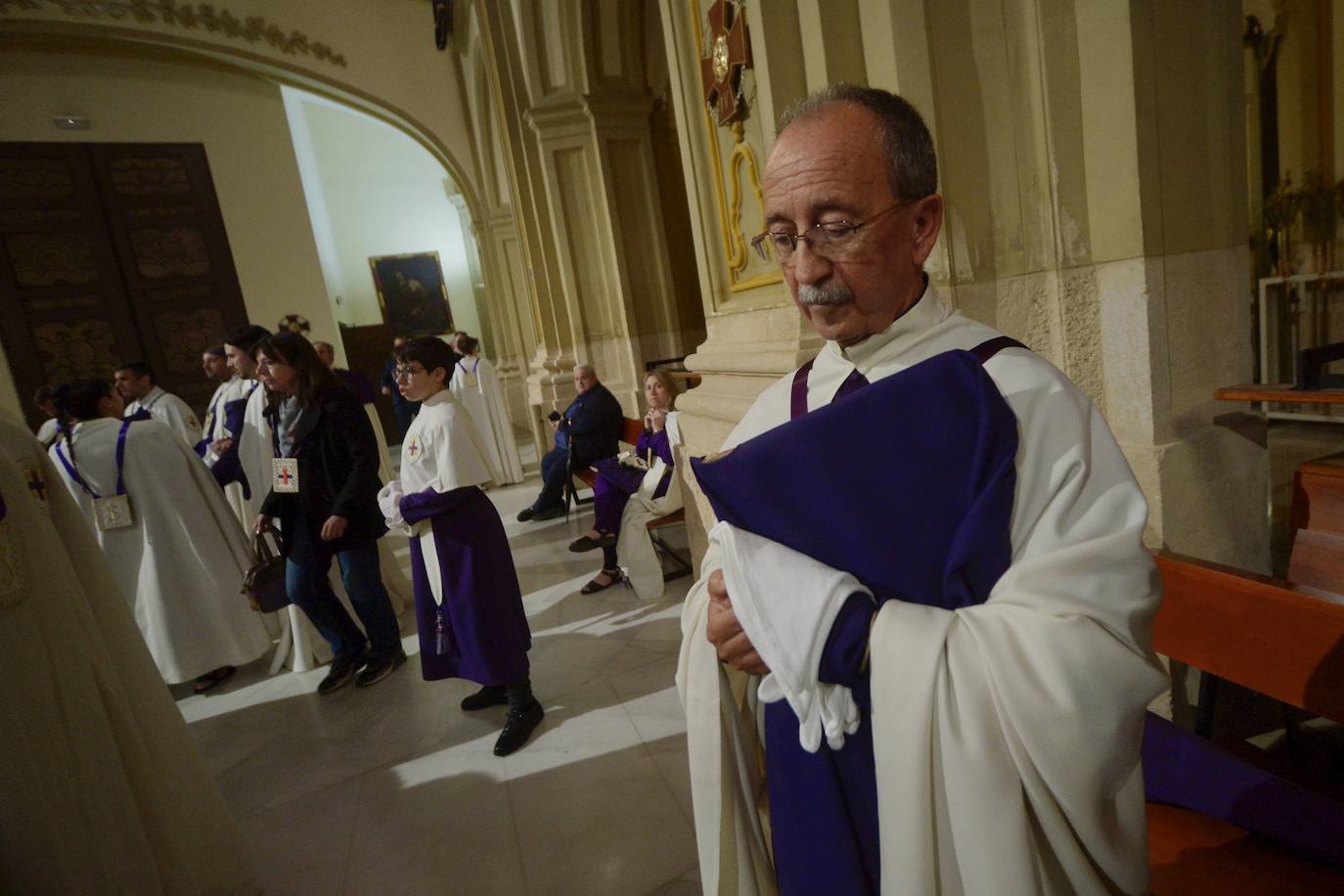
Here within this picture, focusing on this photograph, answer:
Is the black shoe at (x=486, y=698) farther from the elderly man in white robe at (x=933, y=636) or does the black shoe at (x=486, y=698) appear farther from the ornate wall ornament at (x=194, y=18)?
the ornate wall ornament at (x=194, y=18)

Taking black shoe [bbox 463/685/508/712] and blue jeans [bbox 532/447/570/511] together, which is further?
blue jeans [bbox 532/447/570/511]

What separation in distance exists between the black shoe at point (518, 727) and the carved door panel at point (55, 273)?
30.2ft

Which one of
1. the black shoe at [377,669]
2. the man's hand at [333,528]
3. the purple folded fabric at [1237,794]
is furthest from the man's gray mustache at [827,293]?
the black shoe at [377,669]

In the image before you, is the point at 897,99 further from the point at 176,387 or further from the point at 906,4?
the point at 176,387

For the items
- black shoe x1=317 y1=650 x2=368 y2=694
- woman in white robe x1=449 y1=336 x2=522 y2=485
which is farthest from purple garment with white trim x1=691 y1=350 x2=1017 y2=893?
woman in white robe x1=449 y1=336 x2=522 y2=485

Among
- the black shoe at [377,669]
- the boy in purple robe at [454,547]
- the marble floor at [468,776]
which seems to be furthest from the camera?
the black shoe at [377,669]

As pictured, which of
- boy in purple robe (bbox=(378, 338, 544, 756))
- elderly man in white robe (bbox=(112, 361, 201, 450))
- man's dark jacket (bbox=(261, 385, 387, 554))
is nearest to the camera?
boy in purple robe (bbox=(378, 338, 544, 756))

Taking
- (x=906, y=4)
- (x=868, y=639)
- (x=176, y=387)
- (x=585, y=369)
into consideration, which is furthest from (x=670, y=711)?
(x=176, y=387)

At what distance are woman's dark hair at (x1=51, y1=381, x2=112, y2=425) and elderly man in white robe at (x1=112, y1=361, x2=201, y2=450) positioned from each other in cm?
94

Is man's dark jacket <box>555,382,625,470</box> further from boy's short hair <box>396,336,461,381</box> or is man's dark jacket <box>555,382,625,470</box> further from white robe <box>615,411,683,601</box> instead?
boy's short hair <box>396,336,461,381</box>

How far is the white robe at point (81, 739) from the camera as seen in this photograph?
1.61 m

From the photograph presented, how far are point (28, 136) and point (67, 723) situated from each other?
10319 millimetres

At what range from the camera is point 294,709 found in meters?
3.41

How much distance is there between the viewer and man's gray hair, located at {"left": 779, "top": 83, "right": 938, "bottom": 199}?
0.94 m
